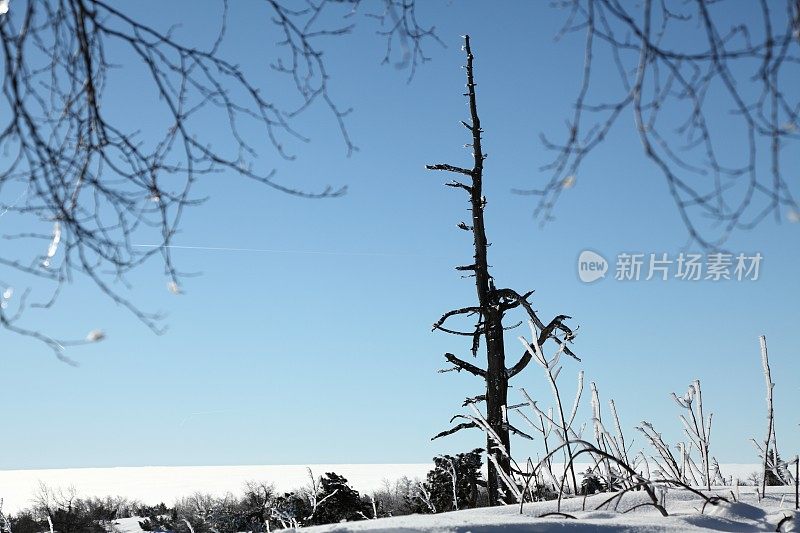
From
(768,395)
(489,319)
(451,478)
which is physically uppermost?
(489,319)

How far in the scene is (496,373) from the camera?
8.72m

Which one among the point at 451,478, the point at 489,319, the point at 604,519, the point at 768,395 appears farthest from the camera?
the point at 451,478

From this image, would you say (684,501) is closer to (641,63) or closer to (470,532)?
(470,532)

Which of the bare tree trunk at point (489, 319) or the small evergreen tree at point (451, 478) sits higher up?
the bare tree trunk at point (489, 319)

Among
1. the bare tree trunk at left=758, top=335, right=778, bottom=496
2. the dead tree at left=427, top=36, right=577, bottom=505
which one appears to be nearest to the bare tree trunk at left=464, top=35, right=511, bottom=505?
the dead tree at left=427, top=36, right=577, bottom=505

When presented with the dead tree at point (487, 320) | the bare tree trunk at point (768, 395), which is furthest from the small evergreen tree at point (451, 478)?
the bare tree trunk at point (768, 395)

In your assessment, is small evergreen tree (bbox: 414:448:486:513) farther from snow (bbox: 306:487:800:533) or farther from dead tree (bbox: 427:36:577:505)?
snow (bbox: 306:487:800:533)

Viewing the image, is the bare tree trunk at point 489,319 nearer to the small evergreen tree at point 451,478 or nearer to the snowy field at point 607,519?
the small evergreen tree at point 451,478

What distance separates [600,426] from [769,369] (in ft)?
3.99

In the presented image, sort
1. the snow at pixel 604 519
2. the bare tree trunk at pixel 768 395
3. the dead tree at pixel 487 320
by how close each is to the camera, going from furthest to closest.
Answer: the dead tree at pixel 487 320
the bare tree trunk at pixel 768 395
the snow at pixel 604 519

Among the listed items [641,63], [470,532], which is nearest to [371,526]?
[470,532]

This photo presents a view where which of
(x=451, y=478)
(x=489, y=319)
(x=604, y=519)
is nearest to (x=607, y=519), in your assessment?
(x=604, y=519)

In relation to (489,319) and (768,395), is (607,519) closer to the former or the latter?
(768,395)

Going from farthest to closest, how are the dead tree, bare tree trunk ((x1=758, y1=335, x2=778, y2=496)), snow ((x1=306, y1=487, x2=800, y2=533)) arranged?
the dead tree → bare tree trunk ((x1=758, y1=335, x2=778, y2=496)) → snow ((x1=306, y1=487, x2=800, y2=533))
